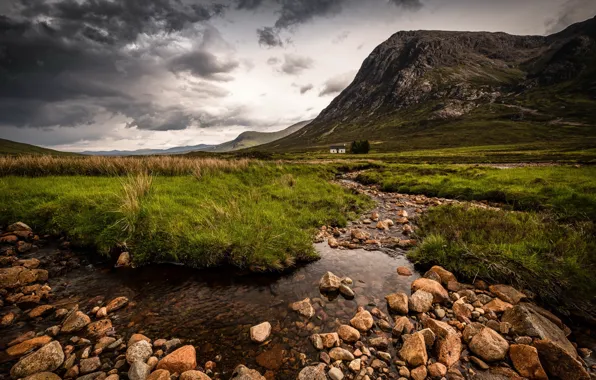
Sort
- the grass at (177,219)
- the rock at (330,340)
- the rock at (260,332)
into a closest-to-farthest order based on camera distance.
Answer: the rock at (330,340)
the rock at (260,332)
the grass at (177,219)

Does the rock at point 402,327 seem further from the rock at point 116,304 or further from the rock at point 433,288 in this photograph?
the rock at point 116,304

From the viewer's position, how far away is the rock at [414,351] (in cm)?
399

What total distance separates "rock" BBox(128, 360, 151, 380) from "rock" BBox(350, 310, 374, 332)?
141 inches

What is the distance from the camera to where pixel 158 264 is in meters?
7.52

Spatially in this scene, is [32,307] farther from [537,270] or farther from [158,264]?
[537,270]

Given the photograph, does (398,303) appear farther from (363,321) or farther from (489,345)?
(489,345)

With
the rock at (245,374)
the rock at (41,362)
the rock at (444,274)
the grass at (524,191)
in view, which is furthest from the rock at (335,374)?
the grass at (524,191)

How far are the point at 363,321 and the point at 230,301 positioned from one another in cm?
303

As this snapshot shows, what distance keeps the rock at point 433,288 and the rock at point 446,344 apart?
117cm

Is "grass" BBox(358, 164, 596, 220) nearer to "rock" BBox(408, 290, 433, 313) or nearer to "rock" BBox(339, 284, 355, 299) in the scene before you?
"rock" BBox(408, 290, 433, 313)

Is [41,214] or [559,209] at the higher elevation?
[41,214]

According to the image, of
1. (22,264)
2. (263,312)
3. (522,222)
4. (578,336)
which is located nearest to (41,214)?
(22,264)

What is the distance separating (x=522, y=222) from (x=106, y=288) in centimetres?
1360

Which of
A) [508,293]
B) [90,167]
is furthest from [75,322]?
[90,167]
